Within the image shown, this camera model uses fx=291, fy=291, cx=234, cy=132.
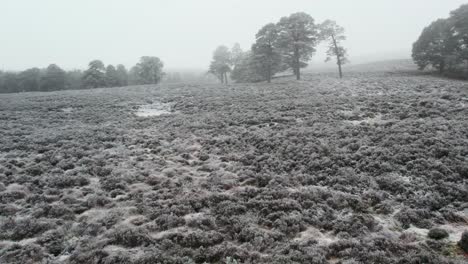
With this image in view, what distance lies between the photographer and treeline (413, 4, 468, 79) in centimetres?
3666

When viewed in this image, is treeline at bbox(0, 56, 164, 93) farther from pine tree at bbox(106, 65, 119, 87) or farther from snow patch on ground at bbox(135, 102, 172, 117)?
snow patch on ground at bbox(135, 102, 172, 117)

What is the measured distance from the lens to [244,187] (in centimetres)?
1112

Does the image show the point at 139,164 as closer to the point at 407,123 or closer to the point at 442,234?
the point at 442,234

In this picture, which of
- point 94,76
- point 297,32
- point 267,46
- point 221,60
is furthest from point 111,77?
point 297,32

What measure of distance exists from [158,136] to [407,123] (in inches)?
585

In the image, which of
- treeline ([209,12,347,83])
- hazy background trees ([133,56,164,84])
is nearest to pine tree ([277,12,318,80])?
treeline ([209,12,347,83])

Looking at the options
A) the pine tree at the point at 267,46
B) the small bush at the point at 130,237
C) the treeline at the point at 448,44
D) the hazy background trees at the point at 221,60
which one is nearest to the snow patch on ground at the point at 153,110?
the small bush at the point at 130,237

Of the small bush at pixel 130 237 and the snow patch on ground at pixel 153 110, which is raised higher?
the snow patch on ground at pixel 153 110

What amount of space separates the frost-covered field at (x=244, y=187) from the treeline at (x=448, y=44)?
1915cm

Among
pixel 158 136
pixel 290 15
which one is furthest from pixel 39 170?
pixel 290 15

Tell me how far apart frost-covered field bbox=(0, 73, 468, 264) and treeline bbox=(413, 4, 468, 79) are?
19.2 metres

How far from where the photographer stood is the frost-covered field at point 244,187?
740 centimetres

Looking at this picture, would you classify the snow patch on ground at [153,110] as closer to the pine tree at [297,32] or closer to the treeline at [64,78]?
the pine tree at [297,32]

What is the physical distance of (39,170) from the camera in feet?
43.0
